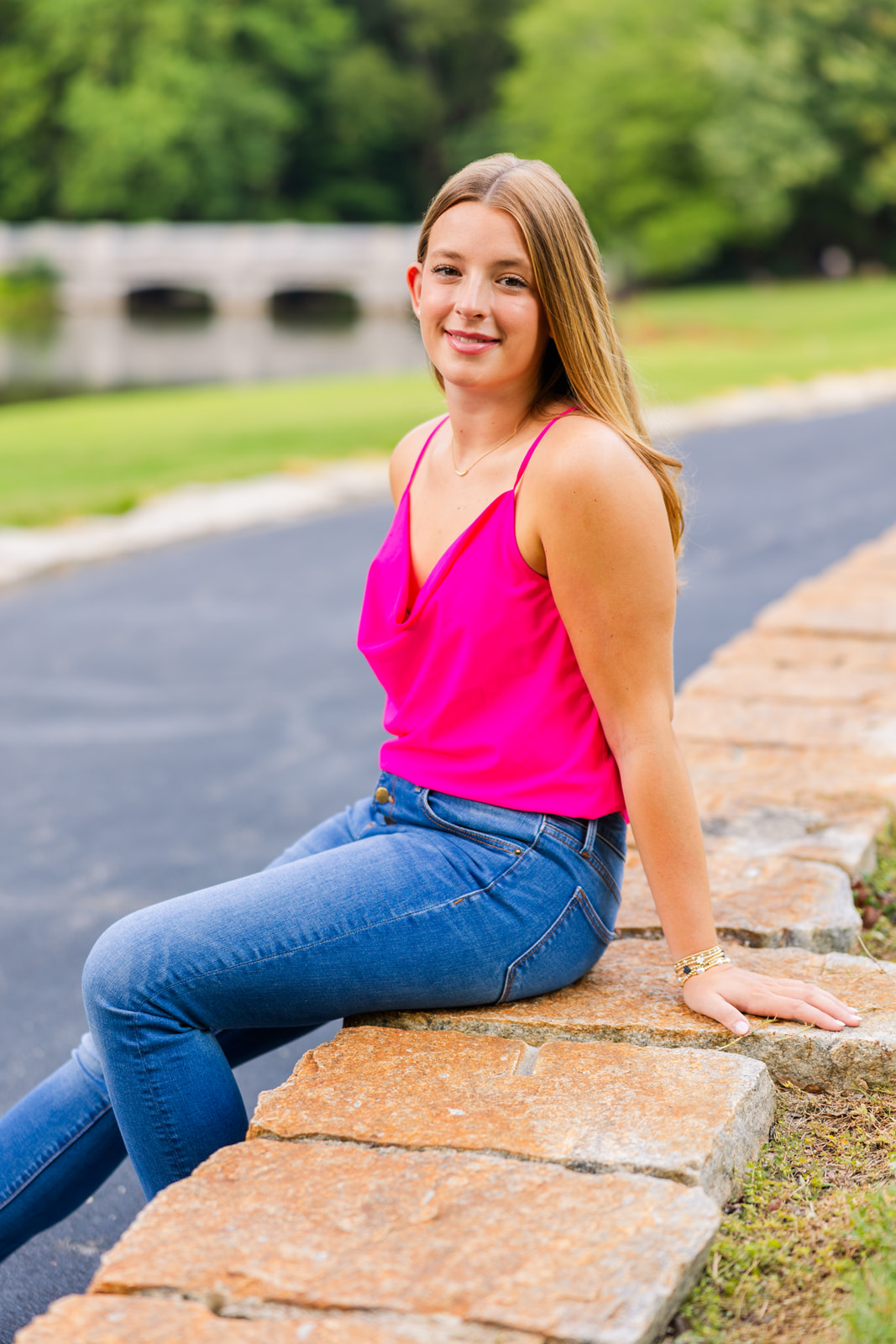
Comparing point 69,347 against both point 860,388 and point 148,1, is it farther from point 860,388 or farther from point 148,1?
point 148,1

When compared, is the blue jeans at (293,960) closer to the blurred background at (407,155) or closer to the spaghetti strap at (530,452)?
the spaghetti strap at (530,452)

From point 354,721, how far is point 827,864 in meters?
2.62

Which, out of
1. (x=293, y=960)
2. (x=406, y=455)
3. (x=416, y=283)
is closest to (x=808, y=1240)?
(x=293, y=960)

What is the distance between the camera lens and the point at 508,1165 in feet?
5.74

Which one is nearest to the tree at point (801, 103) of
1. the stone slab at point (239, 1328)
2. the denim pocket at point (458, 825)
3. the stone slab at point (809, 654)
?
the stone slab at point (809, 654)

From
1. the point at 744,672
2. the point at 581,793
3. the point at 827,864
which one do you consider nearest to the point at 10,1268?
the point at 581,793

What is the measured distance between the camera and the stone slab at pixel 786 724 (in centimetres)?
359

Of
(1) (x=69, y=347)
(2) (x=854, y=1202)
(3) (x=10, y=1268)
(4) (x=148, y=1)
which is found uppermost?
(4) (x=148, y=1)

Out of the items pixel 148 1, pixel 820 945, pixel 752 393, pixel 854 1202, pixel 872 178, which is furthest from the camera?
pixel 148 1

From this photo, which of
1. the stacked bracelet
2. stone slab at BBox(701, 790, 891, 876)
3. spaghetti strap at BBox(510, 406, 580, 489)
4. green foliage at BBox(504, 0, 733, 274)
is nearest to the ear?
spaghetti strap at BBox(510, 406, 580, 489)

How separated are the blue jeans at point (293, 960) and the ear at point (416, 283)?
31.4 inches

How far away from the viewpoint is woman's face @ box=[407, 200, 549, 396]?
2125mm

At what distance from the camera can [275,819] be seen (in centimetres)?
427

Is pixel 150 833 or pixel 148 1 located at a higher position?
pixel 148 1
